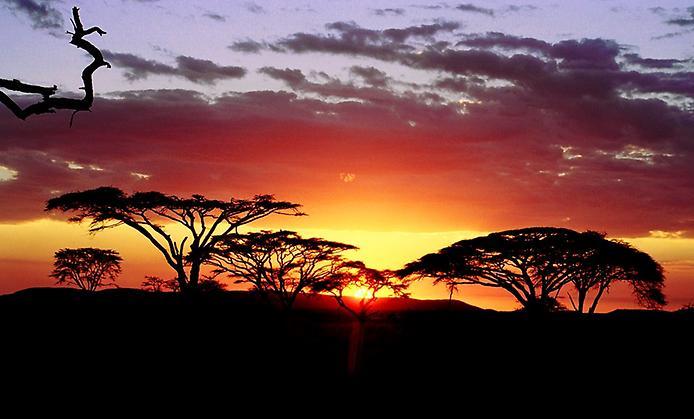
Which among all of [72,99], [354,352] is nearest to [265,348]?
[354,352]

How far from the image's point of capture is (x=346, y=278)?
58.8 meters

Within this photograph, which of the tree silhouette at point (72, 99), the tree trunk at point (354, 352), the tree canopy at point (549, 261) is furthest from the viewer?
the tree canopy at point (549, 261)

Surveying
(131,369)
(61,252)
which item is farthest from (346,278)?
(131,369)

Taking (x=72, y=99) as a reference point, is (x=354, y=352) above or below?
below

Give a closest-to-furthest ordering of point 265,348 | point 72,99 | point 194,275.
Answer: point 72,99
point 265,348
point 194,275

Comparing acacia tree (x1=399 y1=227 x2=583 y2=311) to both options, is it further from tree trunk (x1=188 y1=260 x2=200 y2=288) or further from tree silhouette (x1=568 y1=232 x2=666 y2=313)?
tree trunk (x1=188 y1=260 x2=200 y2=288)

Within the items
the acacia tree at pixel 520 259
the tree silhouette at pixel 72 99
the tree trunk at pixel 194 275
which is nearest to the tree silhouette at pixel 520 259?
the acacia tree at pixel 520 259

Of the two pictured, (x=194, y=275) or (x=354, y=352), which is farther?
(x=194, y=275)

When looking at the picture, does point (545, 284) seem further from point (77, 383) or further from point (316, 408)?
point (77, 383)

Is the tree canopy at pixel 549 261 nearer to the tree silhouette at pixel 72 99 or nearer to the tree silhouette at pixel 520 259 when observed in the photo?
the tree silhouette at pixel 520 259

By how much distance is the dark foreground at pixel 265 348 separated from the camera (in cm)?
2300

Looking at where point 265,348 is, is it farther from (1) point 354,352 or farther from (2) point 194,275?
(2) point 194,275

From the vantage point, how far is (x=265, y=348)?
1080 inches

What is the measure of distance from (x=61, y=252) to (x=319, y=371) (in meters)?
47.4
